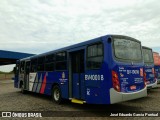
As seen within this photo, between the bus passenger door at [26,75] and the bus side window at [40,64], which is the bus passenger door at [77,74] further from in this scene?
the bus passenger door at [26,75]

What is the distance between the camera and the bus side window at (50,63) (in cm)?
1174

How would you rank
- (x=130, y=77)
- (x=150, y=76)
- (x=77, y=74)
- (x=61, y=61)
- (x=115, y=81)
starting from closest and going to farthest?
(x=115, y=81) → (x=130, y=77) → (x=77, y=74) → (x=61, y=61) → (x=150, y=76)

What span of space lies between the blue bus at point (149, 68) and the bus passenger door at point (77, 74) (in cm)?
485

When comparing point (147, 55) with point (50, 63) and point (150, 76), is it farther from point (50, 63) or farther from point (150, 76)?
point (50, 63)

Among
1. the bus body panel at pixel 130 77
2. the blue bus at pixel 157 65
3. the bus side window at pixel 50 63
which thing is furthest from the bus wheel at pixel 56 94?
the blue bus at pixel 157 65

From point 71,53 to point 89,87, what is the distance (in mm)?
2386

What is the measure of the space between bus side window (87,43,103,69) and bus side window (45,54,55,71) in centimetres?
357

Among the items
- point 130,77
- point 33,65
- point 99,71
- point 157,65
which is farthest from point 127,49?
point 33,65

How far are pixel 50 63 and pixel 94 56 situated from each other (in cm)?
442

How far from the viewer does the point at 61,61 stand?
1083 centimetres

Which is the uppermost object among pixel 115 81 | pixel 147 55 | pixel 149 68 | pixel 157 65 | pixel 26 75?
pixel 147 55

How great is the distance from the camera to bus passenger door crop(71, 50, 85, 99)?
9172 millimetres

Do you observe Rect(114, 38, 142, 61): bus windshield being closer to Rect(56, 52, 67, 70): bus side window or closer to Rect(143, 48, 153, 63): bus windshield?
Rect(56, 52, 67, 70): bus side window

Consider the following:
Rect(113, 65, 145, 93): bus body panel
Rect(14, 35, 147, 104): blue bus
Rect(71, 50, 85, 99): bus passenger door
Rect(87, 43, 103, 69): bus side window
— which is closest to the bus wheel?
Rect(14, 35, 147, 104): blue bus
